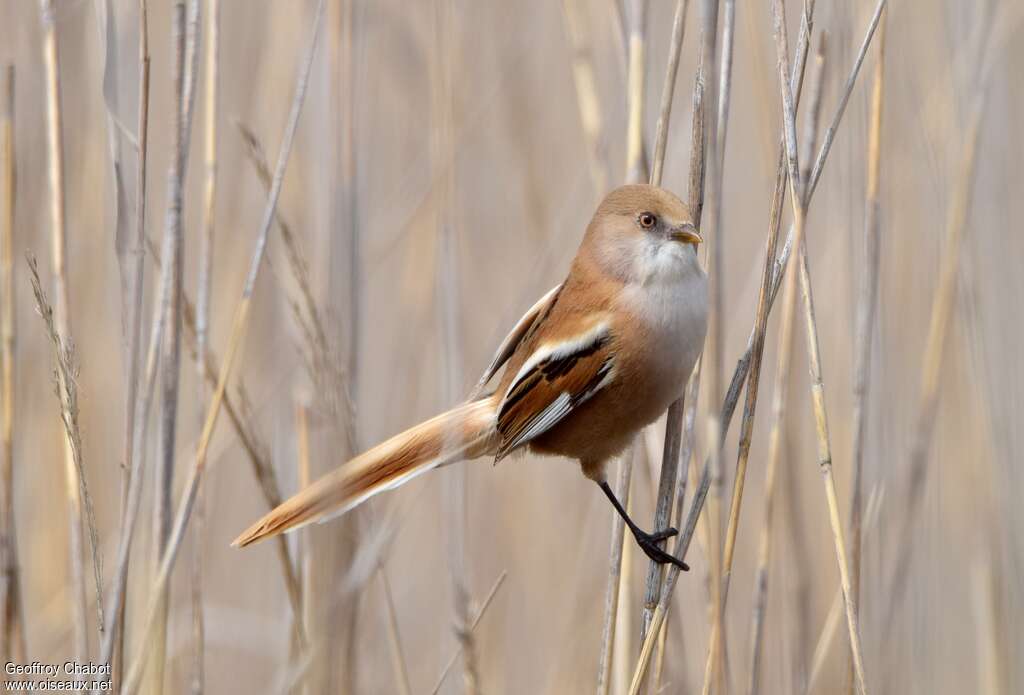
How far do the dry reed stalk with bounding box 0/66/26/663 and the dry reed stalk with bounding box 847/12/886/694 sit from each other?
5.04 feet

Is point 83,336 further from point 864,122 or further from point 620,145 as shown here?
point 864,122

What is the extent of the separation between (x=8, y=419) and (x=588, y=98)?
1330 mm

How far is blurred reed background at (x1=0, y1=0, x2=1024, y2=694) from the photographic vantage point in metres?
1.77

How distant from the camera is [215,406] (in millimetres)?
1808

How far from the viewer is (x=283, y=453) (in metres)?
2.62

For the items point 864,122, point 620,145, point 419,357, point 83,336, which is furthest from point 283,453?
point 864,122

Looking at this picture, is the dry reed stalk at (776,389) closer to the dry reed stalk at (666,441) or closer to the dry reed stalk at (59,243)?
the dry reed stalk at (666,441)

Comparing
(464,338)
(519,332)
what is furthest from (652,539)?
(464,338)

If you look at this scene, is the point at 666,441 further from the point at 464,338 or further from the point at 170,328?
the point at 464,338

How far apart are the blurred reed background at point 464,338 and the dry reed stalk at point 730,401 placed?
0.03 metres

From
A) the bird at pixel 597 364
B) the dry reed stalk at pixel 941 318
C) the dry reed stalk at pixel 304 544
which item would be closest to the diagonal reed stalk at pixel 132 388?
the bird at pixel 597 364

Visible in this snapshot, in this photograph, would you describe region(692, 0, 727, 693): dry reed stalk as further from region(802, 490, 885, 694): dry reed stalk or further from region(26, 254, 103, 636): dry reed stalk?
region(26, 254, 103, 636): dry reed stalk

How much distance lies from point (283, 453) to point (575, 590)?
82 cm

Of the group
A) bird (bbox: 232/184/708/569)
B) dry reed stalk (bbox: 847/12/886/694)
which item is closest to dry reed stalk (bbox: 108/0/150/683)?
bird (bbox: 232/184/708/569)
